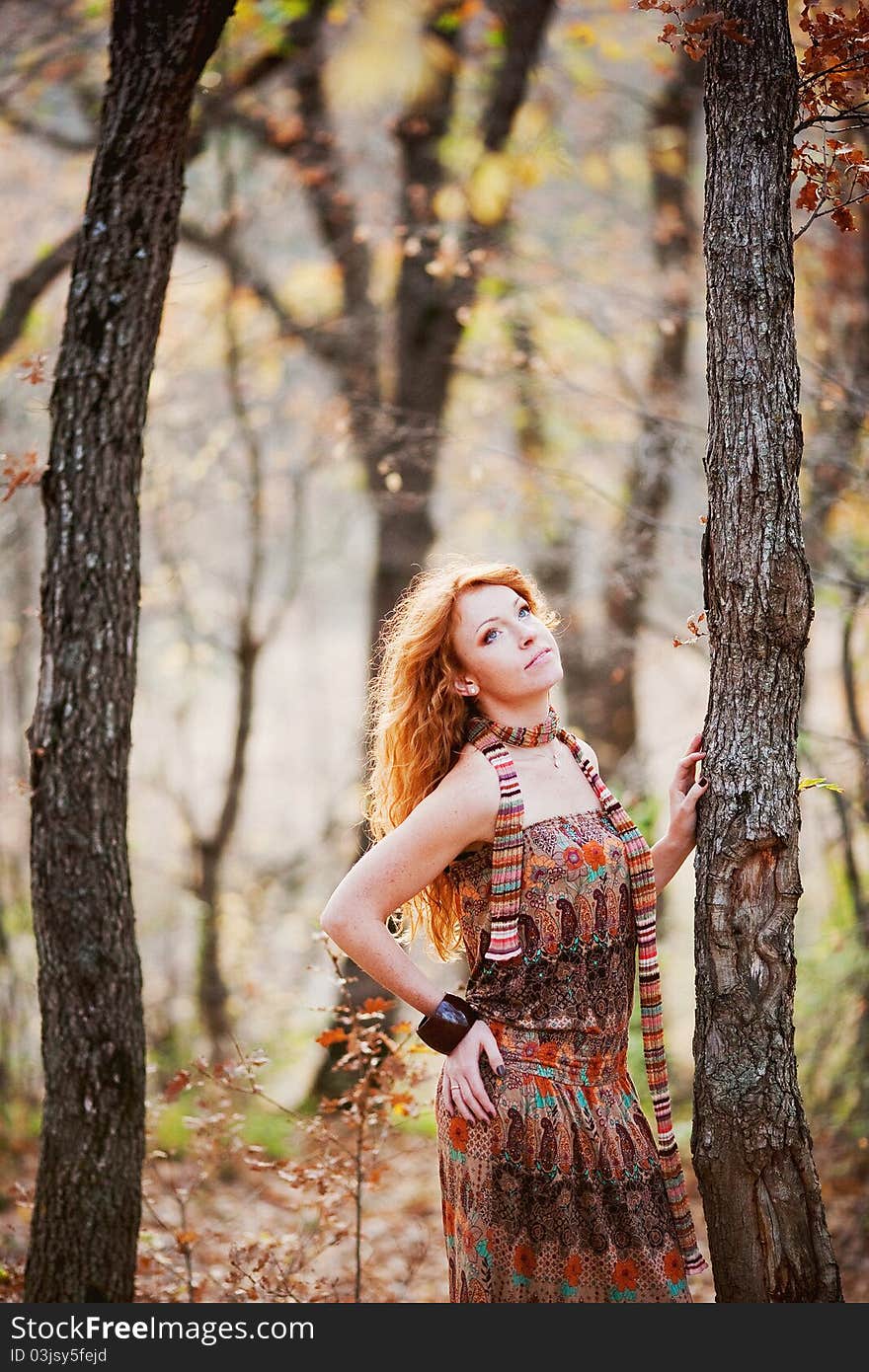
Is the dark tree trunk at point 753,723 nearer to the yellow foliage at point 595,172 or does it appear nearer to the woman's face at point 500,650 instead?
the woman's face at point 500,650

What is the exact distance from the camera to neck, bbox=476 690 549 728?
8.40ft

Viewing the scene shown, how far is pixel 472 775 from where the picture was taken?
245cm

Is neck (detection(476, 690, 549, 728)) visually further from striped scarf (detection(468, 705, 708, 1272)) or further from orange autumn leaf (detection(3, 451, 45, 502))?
orange autumn leaf (detection(3, 451, 45, 502))

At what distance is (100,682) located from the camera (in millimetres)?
3133

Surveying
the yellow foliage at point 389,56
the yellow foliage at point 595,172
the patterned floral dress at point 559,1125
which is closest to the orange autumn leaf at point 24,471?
the patterned floral dress at point 559,1125

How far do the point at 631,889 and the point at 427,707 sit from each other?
60 cm

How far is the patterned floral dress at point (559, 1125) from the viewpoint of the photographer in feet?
7.74

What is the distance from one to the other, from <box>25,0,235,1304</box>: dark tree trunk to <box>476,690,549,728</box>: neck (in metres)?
1.15

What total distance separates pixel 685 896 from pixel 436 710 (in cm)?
629

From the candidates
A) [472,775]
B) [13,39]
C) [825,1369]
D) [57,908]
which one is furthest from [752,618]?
[13,39]

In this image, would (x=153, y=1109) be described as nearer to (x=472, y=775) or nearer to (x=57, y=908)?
(x=57, y=908)

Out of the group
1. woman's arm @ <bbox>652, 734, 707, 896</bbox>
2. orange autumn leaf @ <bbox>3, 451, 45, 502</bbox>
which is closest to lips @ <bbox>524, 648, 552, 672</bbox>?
woman's arm @ <bbox>652, 734, 707, 896</bbox>

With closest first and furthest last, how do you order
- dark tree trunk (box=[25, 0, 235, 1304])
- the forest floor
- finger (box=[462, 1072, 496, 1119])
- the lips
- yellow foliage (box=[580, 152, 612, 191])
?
1. finger (box=[462, 1072, 496, 1119])
2. the lips
3. dark tree trunk (box=[25, 0, 235, 1304])
4. the forest floor
5. yellow foliage (box=[580, 152, 612, 191])

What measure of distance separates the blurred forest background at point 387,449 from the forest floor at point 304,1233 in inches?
1.2
